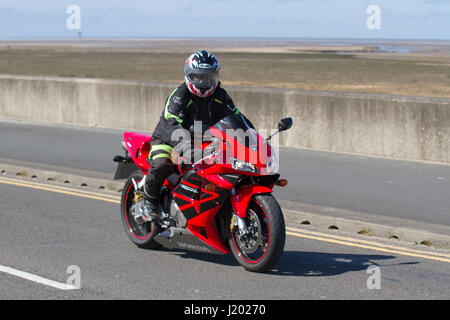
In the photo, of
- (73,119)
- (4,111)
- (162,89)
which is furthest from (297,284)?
(4,111)

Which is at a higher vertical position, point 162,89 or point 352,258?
point 162,89

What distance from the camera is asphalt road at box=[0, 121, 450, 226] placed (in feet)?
34.9

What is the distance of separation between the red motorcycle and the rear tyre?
0.22m

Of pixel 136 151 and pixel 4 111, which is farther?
pixel 4 111

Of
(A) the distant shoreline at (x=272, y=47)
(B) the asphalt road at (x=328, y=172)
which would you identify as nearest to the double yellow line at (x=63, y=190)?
(B) the asphalt road at (x=328, y=172)

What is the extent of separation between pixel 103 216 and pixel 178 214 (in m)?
2.45

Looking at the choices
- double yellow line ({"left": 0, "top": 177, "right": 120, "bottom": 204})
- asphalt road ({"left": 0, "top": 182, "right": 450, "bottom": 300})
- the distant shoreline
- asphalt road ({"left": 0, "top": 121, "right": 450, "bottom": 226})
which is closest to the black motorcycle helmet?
asphalt road ({"left": 0, "top": 182, "right": 450, "bottom": 300})

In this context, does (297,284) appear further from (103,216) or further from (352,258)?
(103,216)

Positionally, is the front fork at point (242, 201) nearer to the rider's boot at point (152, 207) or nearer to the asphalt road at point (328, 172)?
the rider's boot at point (152, 207)

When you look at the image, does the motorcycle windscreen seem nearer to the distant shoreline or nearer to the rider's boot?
the rider's boot

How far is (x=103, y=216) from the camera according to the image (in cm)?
1016

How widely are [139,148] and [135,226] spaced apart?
850mm

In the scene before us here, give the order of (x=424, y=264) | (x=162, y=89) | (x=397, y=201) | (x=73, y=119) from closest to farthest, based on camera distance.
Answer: (x=424, y=264) → (x=397, y=201) → (x=162, y=89) → (x=73, y=119)
